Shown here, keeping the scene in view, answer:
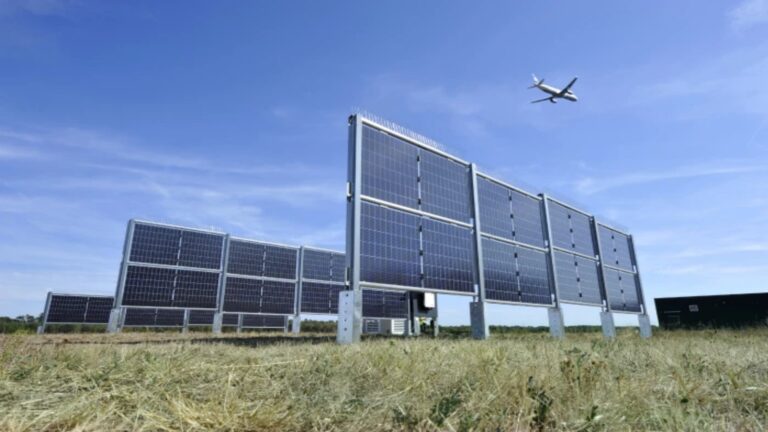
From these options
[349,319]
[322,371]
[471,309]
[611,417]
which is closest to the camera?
[611,417]

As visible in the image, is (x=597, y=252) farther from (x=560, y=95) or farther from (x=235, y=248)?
(x=235, y=248)

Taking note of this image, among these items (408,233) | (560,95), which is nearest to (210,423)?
(408,233)

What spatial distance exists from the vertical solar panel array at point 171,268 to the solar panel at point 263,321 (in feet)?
9.95

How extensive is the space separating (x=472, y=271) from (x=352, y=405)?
1286 centimetres

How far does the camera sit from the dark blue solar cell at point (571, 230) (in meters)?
20.7

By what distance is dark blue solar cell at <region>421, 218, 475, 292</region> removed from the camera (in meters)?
13.1

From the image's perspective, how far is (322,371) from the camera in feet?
11.6

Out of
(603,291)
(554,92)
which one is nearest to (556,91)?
(554,92)

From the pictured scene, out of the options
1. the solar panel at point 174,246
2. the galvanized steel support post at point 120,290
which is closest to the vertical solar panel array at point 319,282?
the solar panel at point 174,246

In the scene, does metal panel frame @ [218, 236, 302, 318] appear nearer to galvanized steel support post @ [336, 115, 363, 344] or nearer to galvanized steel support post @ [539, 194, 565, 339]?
galvanized steel support post @ [336, 115, 363, 344]

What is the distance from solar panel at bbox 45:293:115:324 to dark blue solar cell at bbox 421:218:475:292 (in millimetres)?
19953

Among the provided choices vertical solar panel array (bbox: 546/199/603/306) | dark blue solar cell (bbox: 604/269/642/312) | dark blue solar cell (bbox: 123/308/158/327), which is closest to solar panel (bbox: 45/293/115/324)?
dark blue solar cell (bbox: 123/308/158/327)

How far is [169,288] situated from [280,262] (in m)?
6.96

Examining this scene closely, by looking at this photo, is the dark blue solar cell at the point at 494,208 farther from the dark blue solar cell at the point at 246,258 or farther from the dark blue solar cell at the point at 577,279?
the dark blue solar cell at the point at 246,258
